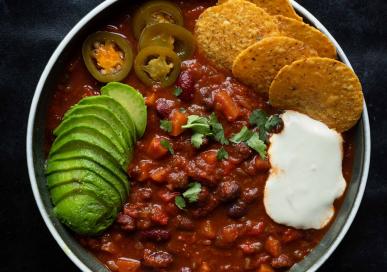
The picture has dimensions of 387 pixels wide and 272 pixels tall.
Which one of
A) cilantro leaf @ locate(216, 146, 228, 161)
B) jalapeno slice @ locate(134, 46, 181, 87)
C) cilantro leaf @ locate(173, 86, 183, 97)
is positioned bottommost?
cilantro leaf @ locate(216, 146, 228, 161)

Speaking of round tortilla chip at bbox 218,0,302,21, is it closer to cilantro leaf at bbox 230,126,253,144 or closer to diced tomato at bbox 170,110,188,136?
cilantro leaf at bbox 230,126,253,144

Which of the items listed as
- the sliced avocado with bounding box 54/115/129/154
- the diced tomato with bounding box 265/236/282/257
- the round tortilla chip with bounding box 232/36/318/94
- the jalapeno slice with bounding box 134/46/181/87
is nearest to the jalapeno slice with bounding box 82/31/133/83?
the jalapeno slice with bounding box 134/46/181/87

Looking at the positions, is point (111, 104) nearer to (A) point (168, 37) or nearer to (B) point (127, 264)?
(A) point (168, 37)

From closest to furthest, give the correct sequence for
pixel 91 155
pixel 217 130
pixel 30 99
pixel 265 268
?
pixel 91 155 < pixel 217 130 < pixel 265 268 < pixel 30 99

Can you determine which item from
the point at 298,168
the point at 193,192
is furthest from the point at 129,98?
the point at 298,168

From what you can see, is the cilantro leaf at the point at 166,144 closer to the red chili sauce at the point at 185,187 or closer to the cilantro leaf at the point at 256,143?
the red chili sauce at the point at 185,187
